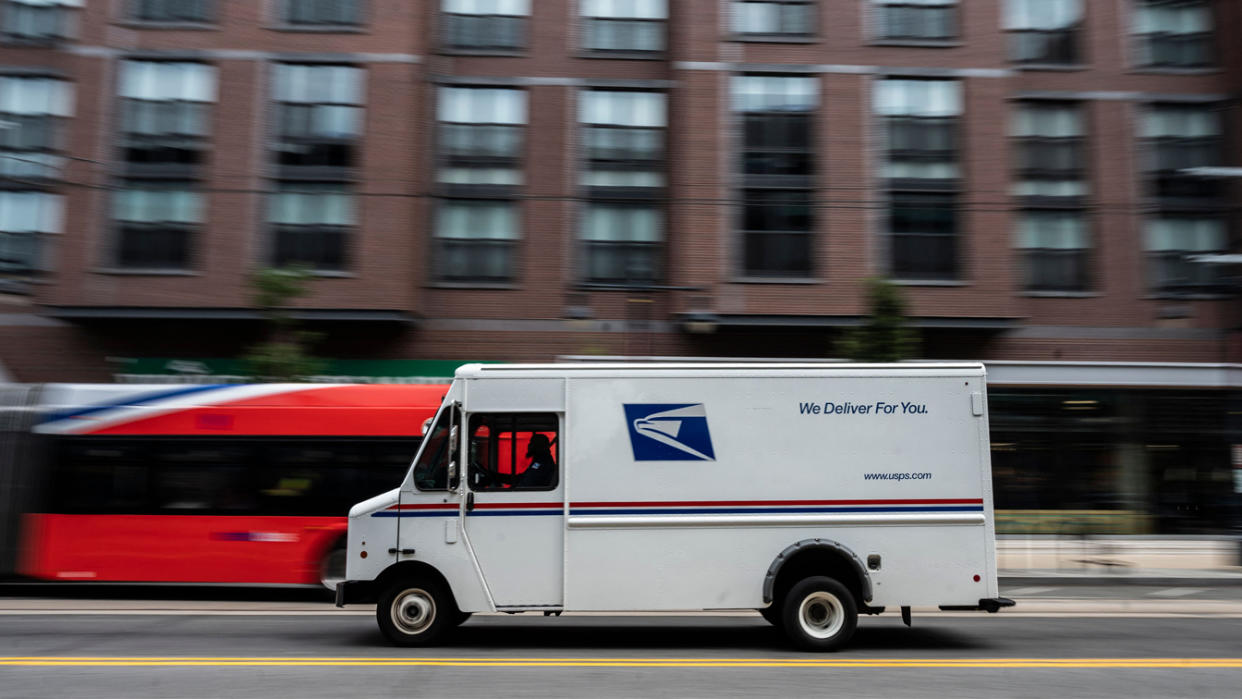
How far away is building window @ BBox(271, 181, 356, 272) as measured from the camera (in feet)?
68.1

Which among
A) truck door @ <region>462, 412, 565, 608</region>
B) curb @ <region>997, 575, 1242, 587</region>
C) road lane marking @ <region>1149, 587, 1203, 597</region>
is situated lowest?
road lane marking @ <region>1149, 587, 1203, 597</region>

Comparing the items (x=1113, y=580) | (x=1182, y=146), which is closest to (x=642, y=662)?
(x=1113, y=580)

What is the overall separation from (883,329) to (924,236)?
374 cm

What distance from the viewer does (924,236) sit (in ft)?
67.9

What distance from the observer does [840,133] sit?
2077 cm

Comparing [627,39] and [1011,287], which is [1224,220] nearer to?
[1011,287]

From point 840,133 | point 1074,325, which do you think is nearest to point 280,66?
point 840,133

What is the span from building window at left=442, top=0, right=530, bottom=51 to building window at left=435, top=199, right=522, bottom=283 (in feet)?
12.2

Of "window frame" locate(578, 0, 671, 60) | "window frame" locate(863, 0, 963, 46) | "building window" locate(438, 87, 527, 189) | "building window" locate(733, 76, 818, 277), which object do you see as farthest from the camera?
"window frame" locate(578, 0, 671, 60)

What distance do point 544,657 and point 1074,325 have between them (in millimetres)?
16740

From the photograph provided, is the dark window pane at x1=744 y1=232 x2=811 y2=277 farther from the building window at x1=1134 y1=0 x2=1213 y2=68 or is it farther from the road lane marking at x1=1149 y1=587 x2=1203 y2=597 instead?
the building window at x1=1134 y1=0 x2=1213 y2=68

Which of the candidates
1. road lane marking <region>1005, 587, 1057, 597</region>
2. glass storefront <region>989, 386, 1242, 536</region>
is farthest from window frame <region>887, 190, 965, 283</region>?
road lane marking <region>1005, 587, 1057, 597</region>

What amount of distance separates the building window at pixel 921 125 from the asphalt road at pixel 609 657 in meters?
11.0

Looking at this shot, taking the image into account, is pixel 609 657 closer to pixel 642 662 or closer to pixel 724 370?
pixel 642 662
